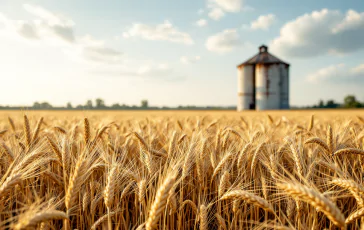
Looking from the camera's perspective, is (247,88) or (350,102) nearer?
(247,88)

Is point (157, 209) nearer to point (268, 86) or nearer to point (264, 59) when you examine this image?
point (268, 86)

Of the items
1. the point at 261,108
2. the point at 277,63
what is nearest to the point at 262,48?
the point at 277,63

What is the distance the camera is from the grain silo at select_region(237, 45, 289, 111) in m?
27.3

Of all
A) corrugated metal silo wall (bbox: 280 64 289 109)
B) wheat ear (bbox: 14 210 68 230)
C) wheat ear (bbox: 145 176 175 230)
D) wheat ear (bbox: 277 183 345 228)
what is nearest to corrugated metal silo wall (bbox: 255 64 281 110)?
corrugated metal silo wall (bbox: 280 64 289 109)

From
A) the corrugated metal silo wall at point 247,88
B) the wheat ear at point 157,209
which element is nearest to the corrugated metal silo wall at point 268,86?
the corrugated metal silo wall at point 247,88

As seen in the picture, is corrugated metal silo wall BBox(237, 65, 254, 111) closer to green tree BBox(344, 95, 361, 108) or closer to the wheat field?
the wheat field

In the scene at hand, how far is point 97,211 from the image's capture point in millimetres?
1749

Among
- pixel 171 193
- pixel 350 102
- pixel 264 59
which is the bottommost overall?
pixel 171 193

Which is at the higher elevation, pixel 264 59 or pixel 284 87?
pixel 264 59

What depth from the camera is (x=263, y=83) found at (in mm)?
27344

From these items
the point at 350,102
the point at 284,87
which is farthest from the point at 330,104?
the point at 284,87

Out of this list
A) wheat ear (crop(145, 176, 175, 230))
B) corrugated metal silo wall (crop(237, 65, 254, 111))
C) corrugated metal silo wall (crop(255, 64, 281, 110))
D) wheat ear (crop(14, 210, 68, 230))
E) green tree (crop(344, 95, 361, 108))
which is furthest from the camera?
green tree (crop(344, 95, 361, 108))

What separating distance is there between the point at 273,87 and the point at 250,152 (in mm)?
27592

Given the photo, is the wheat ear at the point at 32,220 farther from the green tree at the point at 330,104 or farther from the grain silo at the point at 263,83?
the green tree at the point at 330,104
